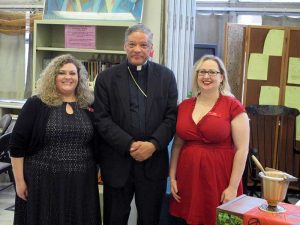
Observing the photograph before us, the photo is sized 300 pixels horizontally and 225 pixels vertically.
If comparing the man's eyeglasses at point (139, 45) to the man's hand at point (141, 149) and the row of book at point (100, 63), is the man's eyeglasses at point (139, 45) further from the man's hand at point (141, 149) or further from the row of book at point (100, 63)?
the row of book at point (100, 63)

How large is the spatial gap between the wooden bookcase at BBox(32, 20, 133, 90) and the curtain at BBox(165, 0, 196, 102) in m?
0.49

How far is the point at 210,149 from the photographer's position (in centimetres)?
216

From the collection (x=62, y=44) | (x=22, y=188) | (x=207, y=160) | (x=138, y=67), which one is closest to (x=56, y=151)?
(x=22, y=188)

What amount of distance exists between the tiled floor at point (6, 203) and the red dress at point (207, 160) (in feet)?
6.34

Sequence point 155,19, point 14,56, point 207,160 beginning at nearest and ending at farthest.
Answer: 1. point 207,160
2. point 155,19
3. point 14,56

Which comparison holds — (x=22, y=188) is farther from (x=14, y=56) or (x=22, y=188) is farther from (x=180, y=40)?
(x=14, y=56)

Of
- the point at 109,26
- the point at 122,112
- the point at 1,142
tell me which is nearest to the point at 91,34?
the point at 109,26

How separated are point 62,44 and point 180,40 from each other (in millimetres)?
1189

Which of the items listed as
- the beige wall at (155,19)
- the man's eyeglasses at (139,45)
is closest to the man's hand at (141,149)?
the man's eyeglasses at (139,45)

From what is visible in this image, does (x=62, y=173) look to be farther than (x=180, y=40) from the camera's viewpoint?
No

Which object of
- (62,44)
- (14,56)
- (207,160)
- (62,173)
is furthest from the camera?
(14,56)

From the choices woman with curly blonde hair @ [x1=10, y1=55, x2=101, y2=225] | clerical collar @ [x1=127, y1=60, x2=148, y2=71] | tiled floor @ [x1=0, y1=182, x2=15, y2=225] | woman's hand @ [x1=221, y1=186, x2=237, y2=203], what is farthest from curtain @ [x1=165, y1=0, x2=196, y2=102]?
tiled floor @ [x1=0, y1=182, x2=15, y2=225]

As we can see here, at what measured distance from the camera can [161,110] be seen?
2.29 metres

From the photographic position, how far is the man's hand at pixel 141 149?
7.17 ft
